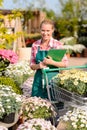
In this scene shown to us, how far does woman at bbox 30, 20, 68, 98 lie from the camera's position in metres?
4.85

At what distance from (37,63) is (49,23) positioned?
1.73ft

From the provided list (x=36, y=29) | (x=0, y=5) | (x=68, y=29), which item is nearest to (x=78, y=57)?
(x=68, y=29)

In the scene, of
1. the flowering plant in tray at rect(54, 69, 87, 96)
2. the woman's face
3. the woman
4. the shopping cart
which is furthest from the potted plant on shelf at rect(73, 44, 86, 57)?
the flowering plant in tray at rect(54, 69, 87, 96)

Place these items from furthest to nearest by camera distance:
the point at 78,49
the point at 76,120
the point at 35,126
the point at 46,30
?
1. the point at 78,49
2. the point at 46,30
3. the point at 76,120
4. the point at 35,126

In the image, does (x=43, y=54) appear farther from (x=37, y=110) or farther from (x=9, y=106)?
(x=9, y=106)

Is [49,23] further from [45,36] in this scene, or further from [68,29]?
[68,29]

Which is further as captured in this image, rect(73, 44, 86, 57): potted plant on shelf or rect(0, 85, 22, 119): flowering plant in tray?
rect(73, 44, 86, 57): potted plant on shelf

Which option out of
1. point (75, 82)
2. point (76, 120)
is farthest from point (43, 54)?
point (76, 120)

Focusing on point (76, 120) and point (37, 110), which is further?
point (37, 110)

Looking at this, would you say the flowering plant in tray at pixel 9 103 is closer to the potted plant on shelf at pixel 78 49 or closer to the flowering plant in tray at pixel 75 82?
the flowering plant in tray at pixel 75 82

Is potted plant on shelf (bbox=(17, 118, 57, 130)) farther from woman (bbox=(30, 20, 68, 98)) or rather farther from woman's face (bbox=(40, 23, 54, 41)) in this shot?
woman's face (bbox=(40, 23, 54, 41))

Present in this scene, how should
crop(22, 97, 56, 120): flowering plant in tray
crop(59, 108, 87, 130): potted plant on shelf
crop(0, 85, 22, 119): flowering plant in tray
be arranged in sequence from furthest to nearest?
crop(22, 97, 56, 120): flowering plant in tray → crop(0, 85, 22, 119): flowering plant in tray → crop(59, 108, 87, 130): potted plant on shelf

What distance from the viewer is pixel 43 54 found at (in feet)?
16.6

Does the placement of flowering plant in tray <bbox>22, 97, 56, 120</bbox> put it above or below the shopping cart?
below
